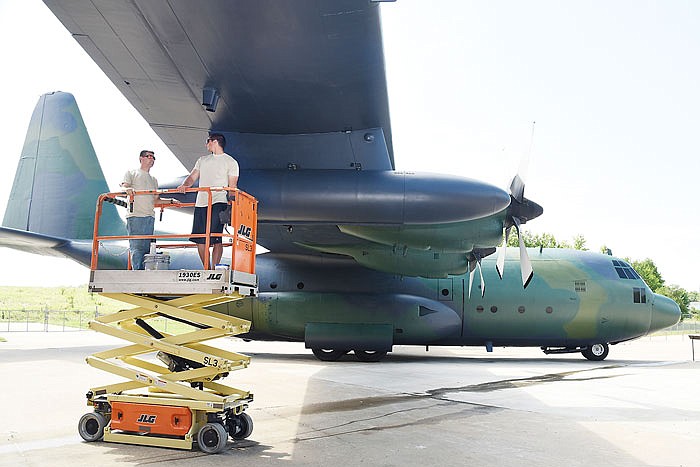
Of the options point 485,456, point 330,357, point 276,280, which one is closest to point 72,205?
point 276,280

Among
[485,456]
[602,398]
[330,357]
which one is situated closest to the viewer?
[485,456]

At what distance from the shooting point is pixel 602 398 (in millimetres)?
9547

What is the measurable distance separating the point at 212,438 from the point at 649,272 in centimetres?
8867

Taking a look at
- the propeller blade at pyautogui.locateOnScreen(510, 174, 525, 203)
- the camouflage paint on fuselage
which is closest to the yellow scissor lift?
the propeller blade at pyautogui.locateOnScreen(510, 174, 525, 203)

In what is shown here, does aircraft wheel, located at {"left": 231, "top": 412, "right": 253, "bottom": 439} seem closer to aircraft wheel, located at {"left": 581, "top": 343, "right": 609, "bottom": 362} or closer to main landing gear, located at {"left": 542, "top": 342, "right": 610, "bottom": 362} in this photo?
main landing gear, located at {"left": 542, "top": 342, "right": 610, "bottom": 362}

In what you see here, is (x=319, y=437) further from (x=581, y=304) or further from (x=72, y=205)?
(x=72, y=205)

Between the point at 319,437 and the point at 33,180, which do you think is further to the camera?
the point at 33,180

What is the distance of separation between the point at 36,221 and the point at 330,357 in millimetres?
10538

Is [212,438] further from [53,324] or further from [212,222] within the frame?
[53,324]

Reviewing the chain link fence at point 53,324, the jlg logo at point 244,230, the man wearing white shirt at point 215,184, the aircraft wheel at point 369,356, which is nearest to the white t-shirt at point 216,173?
the man wearing white shirt at point 215,184

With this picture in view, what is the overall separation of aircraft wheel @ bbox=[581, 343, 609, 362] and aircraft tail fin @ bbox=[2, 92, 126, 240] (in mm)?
17208

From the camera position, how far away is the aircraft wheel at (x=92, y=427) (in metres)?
5.91

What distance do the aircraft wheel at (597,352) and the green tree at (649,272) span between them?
211 ft

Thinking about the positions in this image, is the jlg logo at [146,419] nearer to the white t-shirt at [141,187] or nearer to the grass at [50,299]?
the white t-shirt at [141,187]
